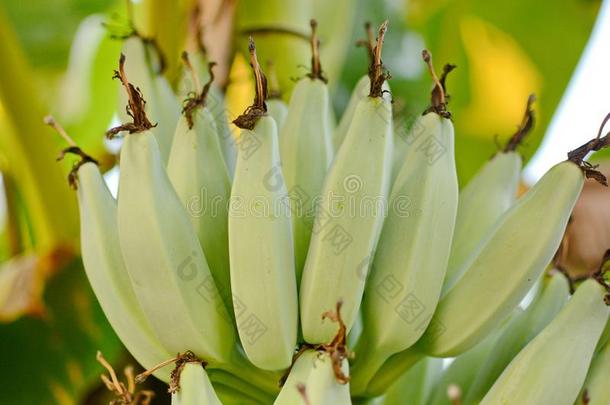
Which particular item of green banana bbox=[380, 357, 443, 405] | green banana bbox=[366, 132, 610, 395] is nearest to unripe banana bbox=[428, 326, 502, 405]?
green banana bbox=[380, 357, 443, 405]

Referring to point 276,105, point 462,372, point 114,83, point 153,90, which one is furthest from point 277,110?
point 114,83

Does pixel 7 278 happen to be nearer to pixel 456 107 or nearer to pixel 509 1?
pixel 456 107

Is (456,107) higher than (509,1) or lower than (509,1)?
lower

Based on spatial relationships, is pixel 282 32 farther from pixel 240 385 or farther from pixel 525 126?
pixel 240 385

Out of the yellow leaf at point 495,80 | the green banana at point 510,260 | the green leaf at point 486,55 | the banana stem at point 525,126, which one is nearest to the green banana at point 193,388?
the green banana at point 510,260

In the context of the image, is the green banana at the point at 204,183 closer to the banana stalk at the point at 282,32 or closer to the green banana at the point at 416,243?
the green banana at the point at 416,243

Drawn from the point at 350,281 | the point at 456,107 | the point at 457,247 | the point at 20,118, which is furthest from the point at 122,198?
the point at 456,107
